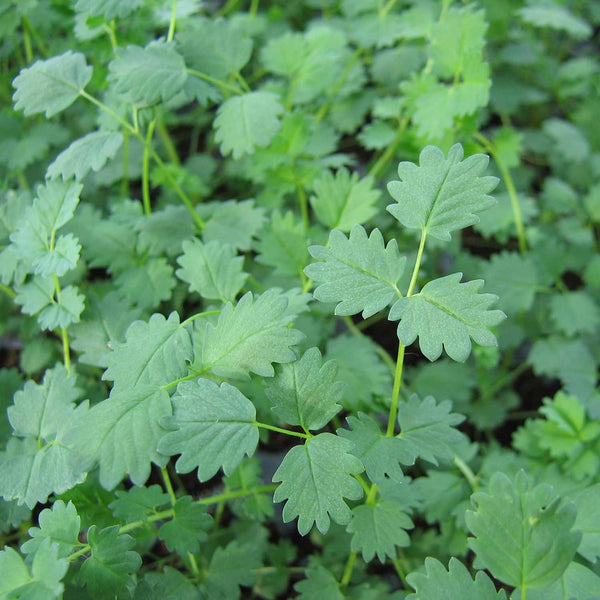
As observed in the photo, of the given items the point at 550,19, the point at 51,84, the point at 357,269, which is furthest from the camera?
the point at 550,19

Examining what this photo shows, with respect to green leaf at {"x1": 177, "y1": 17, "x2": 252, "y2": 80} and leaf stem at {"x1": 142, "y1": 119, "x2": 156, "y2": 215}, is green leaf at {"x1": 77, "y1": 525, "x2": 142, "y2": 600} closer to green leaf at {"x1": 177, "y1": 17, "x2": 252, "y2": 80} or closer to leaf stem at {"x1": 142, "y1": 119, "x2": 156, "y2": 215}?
leaf stem at {"x1": 142, "y1": 119, "x2": 156, "y2": 215}

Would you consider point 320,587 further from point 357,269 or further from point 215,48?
point 215,48

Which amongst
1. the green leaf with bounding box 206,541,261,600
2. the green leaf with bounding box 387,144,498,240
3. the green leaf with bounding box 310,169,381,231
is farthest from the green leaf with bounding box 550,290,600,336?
the green leaf with bounding box 206,541,261,600

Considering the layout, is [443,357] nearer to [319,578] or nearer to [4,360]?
[319,578]

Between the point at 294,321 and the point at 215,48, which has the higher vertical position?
the point at 215,48

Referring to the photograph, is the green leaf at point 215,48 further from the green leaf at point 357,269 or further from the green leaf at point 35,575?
the green leaf at point 35,575

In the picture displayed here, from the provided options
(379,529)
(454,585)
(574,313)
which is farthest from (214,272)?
(574,313)
